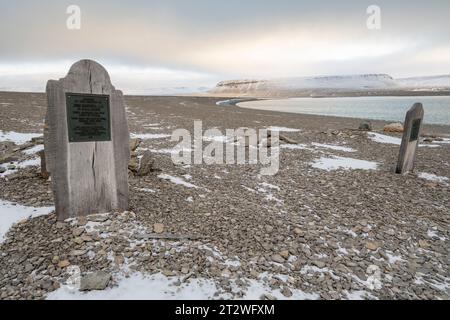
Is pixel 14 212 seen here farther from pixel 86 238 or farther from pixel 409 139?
pixel 409 139

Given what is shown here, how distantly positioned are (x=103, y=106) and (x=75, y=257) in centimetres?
233

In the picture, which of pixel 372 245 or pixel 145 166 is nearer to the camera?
pixel 372 245

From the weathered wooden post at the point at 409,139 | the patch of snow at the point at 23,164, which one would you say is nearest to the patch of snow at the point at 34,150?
the patch of snow at the point at 23,164

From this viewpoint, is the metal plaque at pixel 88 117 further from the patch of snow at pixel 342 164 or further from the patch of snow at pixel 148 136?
the patch of snow at pixel 148 136

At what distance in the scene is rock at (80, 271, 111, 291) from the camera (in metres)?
3.04

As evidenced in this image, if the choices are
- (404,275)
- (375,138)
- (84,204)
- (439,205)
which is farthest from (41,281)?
(375,138)

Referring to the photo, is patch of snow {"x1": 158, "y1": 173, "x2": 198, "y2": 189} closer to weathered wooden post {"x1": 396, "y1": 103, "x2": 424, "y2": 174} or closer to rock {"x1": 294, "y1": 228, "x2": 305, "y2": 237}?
rock {"x1": 294, "y1": 228, "x2": 305, "y2": 237}

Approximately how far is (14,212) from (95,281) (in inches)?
101

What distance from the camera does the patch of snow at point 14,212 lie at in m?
4.19

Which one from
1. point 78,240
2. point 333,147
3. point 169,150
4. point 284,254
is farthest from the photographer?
point 333,147

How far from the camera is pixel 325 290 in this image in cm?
338

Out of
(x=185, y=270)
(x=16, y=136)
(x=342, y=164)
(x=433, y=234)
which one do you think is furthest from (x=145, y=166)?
(x=16, y=136)

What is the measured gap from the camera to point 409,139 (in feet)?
27.6
